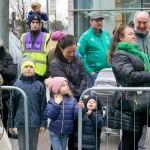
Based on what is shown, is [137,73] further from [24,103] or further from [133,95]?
[24,103]

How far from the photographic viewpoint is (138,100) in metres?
5.18

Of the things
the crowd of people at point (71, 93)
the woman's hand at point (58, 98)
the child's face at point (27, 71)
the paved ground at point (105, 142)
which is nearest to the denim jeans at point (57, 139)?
the crowd of people at point (71, 93)

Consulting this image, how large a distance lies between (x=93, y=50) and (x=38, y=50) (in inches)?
34.1

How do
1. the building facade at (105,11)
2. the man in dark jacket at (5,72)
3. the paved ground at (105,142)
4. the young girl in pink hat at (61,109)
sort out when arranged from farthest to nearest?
the building facade at (105,11) → the paved ground at (105,142) → the man in dark jacket at (5,72) → the young girl in pink hat at (61,109)

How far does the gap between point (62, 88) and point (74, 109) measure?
28 cm

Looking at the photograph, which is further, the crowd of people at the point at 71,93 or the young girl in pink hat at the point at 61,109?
the young girl in pink hat at the point at 61,109

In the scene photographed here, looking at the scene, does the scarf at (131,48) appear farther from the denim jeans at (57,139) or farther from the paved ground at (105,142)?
the paved ground at (105,142)

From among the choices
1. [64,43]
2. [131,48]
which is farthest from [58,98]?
[131,48]

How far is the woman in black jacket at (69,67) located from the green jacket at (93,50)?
1.46m

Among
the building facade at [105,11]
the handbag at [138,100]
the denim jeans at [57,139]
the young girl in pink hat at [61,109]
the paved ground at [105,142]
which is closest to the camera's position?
the handbag at [138,100]

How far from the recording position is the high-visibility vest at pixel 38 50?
23.2ft

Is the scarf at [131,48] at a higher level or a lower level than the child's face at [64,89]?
higher

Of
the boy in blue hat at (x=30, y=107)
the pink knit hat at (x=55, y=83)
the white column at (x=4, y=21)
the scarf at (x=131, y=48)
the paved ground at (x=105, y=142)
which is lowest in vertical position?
the paved ground at (x=105, y=142)

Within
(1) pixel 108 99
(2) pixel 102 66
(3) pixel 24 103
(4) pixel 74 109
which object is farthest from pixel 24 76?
(2) pixel 102 66
